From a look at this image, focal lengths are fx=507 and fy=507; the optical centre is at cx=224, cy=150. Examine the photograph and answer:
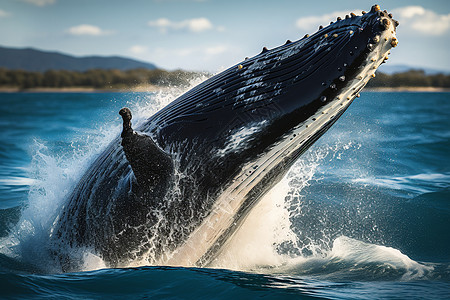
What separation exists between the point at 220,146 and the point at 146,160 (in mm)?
740

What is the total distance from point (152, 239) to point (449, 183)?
813 cm

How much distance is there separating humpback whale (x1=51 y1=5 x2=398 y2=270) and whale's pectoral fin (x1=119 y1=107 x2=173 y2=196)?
0.03ft

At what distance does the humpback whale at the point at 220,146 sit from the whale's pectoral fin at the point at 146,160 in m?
0.01

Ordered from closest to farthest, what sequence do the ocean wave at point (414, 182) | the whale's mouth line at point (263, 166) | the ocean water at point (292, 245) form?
the whale's mouth line at point (263, 166) < the ocean water at point (292, 245) < the ocean wave at point (414, 182)

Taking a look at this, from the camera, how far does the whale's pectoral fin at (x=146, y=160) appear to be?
183 inches

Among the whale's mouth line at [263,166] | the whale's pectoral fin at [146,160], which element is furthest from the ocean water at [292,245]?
the whale's pectoral fin at [146,160]

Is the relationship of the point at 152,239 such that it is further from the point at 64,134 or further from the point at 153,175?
the point at 64,134

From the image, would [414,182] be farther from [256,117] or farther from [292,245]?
[256,117]

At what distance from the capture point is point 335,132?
48.9 feet

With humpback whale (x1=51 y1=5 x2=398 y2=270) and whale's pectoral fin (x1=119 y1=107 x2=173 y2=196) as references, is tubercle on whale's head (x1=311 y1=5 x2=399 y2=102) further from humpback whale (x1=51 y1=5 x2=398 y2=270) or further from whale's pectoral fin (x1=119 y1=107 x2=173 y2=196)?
whale's pectoral fin (x1=119 y1=107 x2=173 y2=196)

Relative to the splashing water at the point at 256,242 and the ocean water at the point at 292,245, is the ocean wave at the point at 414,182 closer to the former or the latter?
the ocean water at the point at 292,245

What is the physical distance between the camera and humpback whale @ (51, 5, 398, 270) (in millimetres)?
4570

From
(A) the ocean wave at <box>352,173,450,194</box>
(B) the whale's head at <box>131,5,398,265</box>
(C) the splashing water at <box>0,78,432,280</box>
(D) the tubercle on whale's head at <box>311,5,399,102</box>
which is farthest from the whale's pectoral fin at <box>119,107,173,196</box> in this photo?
(A) the ocean wave at <box>352,173,450,194</box>

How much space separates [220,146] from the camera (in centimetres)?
503
